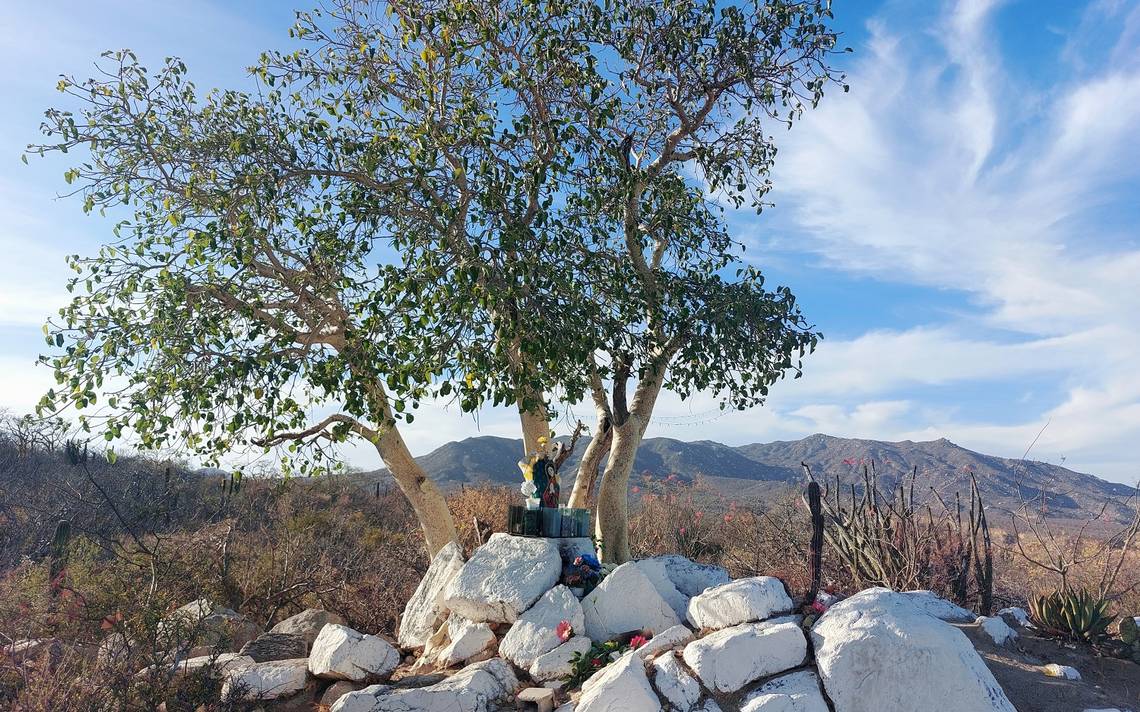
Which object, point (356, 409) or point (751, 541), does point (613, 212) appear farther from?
point (751, 541)

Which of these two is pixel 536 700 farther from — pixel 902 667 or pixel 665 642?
pixel 902 667

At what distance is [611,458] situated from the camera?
11281 mm

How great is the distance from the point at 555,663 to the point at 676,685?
1.52m

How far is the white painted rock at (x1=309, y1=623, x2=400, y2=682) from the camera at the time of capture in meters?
7.89

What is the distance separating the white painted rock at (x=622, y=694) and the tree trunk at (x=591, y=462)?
534 centimetres

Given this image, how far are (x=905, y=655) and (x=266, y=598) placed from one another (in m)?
9.86

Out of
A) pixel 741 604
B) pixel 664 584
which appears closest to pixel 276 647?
pixel 664 584

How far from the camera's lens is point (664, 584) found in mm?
8562

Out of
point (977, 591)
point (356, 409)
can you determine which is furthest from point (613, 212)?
point (977, 591)

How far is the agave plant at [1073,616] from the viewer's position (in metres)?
7.87

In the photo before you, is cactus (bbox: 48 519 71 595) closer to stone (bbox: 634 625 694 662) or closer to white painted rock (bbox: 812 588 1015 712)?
stone (bbox: 634 625 694 662)

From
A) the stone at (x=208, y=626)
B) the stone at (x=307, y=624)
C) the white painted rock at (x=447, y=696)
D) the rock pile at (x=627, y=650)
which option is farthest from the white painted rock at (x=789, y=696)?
the stone at (x=307, y=624)

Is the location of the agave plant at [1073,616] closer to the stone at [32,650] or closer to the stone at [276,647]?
the stone at [276,647]

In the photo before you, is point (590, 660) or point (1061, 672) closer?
point (1061, 672)
